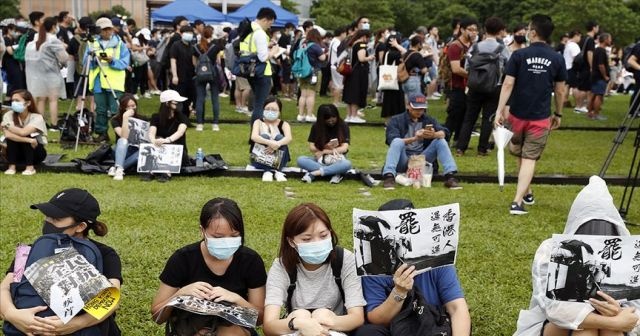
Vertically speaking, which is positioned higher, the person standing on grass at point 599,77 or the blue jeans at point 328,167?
the person standing on grass at point 599,77

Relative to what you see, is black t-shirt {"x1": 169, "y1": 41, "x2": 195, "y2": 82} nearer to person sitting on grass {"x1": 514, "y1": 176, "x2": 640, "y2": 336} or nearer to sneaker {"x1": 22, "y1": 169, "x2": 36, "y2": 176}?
sneaker {"x1": 22, "y1": 169, "x2": 36, "y2": 176}

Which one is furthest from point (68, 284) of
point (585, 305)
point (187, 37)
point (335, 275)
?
point (187, 37)

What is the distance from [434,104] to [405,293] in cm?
1457

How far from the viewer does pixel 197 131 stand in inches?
496

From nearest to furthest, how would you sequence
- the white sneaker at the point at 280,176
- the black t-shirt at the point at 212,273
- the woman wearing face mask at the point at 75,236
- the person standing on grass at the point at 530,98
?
the woman wearing face mask at the point at 75,236
the black t-shirt at the point at 212,273
the person standing on grass at the point at 530,98
the white sneaker at the point at 280,176

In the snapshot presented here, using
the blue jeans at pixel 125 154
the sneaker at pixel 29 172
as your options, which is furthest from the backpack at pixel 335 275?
the sneaker at pixel 29 172

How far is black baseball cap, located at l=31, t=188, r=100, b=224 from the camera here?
358 cm

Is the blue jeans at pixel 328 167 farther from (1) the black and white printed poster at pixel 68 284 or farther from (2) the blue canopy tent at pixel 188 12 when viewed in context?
(2) the blue canopy tent at pixel 188 12

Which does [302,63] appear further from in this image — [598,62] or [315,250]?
[315,250]

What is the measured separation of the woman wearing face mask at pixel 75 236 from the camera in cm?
337

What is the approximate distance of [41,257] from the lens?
3.48m

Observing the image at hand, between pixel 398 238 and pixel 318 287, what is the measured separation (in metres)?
0.57

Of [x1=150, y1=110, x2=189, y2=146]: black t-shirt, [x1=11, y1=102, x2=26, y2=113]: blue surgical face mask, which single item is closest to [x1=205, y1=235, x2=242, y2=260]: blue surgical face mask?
[x1=150, y1=110, x2=189, y2=146]: black t-shirt

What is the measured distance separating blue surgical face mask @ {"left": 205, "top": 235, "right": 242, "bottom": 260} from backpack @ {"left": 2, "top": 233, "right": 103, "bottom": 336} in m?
0.55
